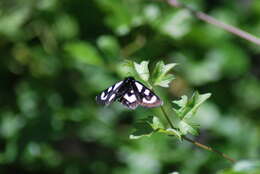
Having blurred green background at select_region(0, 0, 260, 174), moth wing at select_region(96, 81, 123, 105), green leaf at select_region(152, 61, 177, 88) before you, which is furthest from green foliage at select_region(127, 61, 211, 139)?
blurred green background at select_region(0, 0, 260, 174)

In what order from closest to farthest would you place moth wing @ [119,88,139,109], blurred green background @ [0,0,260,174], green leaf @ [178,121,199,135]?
1. green leaf @ [178,121,199,135]
2. moth wing @ [119,88,139,109]
3. blurred green background @ [0,0,260,174]

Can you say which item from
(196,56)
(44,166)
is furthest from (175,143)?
(44,166)

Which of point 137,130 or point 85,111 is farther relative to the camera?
point 85,111

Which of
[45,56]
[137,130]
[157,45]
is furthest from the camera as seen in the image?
[45,56]

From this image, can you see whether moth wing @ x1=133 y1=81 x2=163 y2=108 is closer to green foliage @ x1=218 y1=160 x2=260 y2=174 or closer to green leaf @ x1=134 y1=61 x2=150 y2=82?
green leaf @ x1=134 y1=61 x2=150 y2=82

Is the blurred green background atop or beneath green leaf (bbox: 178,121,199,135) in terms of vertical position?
atop

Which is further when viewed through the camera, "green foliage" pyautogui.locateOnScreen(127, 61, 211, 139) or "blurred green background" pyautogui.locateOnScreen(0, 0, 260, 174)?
"blurred green background" pyautogui.locateOnScreen(0, 0, 260, 174)

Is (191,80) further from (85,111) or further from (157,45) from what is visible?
(85,111)

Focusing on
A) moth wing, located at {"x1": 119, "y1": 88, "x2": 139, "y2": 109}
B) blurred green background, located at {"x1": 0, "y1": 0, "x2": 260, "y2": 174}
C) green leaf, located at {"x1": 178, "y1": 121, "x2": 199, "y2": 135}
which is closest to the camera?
green leaf, located at {"x1": 178, "y1": 121, "x2": 199, "y2": 135}
